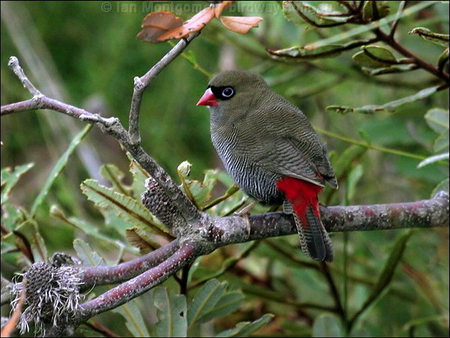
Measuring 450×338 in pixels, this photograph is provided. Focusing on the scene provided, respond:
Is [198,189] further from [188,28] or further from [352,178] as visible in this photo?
[352,178]

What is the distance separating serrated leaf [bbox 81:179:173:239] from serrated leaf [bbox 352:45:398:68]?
0.89 meters

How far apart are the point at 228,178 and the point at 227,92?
21.9 inches

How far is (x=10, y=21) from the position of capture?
3.96 m

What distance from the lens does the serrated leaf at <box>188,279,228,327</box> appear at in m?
2.33

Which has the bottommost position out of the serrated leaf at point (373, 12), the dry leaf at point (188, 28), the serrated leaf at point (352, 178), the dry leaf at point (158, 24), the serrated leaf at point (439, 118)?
the serrated leaf at point (352, 178)

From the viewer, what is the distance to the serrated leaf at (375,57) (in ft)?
8.15

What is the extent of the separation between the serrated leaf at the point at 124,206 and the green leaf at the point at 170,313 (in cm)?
21

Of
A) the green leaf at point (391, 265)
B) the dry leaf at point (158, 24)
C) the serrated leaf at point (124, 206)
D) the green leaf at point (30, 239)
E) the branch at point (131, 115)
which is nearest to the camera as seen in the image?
the branch at point (131, 115)

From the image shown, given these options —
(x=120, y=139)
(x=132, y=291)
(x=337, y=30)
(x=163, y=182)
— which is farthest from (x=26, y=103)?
(x=337, y=30)

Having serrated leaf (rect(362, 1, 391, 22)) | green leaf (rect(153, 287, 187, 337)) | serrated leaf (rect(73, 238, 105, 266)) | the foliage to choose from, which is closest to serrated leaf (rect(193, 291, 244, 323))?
the foliage

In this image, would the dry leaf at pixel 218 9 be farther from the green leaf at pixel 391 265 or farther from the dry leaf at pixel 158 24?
the green leaf at pixel 391 265

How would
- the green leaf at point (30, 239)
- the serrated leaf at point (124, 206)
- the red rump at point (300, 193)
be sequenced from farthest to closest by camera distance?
the green leaf at point (30, 239) → the red rump at point (300, 193) → the serrated leaf at point (124, 206)

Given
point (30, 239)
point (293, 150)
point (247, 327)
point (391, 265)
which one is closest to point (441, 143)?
point (391, 265)

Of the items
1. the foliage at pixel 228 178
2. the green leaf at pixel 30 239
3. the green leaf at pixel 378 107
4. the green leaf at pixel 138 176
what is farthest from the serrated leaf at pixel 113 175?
the green leaf at pixel 378 107
